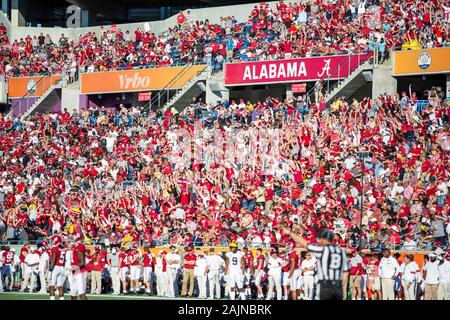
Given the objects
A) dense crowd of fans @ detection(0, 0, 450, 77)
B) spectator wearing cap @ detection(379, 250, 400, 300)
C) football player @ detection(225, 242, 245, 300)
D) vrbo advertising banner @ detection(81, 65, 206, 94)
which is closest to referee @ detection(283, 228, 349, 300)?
spectator wearing cap @ detection(379, 250, 400, 300)

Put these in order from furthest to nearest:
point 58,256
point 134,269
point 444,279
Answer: point 134,269
point 58,256
point 444,279

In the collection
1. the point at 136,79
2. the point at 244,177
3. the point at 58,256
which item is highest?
the point at 136,79

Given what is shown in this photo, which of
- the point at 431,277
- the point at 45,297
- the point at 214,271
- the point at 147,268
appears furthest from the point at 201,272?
the point at 431,277

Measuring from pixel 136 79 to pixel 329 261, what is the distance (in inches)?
1196

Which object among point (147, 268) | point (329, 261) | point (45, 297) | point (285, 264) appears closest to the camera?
point (329, 261)

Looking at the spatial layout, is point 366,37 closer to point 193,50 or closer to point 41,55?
point 193,50

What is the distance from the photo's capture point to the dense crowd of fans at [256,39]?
34.6 metres

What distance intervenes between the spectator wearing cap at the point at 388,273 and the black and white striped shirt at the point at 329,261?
351 inches

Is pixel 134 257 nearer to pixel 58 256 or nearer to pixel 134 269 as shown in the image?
pixel 134 269

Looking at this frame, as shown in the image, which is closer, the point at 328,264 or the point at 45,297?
the point at 328,264

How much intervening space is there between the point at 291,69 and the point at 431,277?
16.5m

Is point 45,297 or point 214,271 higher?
point 214,271

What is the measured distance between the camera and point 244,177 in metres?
30.0
